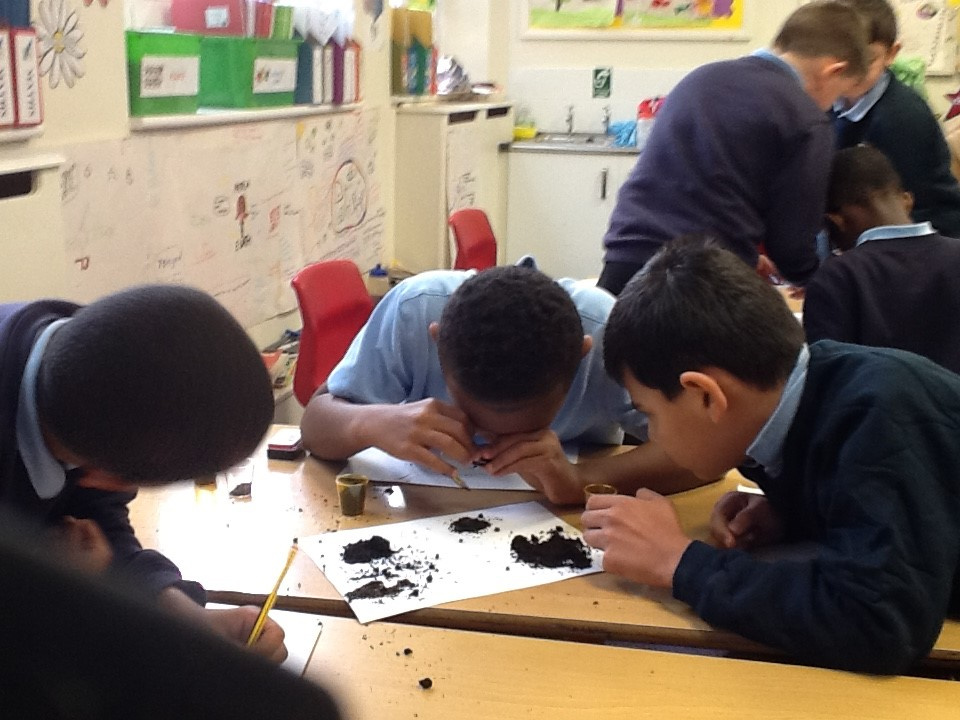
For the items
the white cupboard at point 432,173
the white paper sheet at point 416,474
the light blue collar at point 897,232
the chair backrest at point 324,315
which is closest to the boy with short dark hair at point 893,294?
the light blue collar at point 897,232

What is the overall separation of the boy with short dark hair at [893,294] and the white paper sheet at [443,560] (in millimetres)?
984

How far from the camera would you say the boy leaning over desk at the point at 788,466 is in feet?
3.59

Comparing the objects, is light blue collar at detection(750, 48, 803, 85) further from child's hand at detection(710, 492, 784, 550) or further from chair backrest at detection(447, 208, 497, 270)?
chair backrest at detection(447, 208, 497, 270)

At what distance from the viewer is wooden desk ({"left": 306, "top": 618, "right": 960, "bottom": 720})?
1007mm

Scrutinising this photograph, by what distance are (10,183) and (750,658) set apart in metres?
1.57

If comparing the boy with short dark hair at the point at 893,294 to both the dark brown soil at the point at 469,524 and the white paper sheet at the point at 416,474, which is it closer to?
the white paper sheet at the point at 416,474

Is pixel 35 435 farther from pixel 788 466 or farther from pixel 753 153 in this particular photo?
pixel 753 153

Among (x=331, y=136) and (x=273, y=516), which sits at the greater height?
(x=331, y=136)

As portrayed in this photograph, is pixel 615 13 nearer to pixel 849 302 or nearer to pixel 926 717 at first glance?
pixel 849 302

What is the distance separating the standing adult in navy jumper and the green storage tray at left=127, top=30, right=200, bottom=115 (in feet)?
3.96

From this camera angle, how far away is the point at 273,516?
1.47m

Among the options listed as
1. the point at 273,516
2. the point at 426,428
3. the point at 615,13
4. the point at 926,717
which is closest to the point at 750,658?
the point at 926,717

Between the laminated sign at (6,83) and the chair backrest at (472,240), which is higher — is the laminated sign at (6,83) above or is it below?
above

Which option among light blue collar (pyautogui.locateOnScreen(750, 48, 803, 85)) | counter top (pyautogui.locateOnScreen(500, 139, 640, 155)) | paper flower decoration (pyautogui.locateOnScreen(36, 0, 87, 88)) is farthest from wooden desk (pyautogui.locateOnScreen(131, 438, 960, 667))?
counter top (pyautogui.locateOnScreen(500, 139, 640, 155))
